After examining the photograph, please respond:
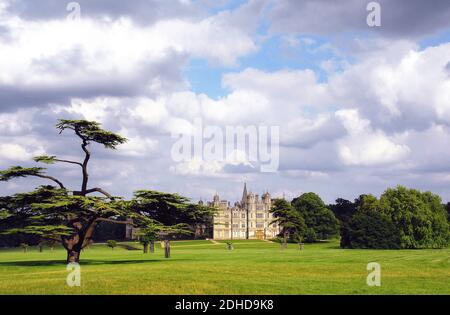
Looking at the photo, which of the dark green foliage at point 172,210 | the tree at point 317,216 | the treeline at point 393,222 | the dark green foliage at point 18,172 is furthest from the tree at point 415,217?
the dark green foliage at point 18,172

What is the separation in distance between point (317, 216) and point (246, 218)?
143ft

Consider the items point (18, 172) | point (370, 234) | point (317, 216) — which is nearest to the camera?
point (18, 172)

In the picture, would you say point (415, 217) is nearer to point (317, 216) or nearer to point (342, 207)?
point (317, 216)

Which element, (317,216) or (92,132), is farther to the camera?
(317,216)

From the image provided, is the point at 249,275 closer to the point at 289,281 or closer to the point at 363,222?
the point at 289,281

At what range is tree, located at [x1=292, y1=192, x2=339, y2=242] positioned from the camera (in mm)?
104688

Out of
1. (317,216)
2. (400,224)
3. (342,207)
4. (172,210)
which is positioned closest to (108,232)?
(317,216)

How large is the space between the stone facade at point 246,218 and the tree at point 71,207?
10167 cm

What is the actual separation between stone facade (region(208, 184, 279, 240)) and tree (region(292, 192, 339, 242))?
34.5 m

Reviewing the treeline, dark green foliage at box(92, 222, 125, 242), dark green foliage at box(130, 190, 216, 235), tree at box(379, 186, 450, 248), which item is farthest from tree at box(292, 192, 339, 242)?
dark green foliage at box(130, 190, 216, 235)

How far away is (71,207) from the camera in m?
37.0

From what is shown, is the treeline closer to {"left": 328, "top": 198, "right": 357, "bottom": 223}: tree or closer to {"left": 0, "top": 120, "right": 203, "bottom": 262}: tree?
{"left": 0, "top": 120, "right": 203, "bottom": 262}: tree

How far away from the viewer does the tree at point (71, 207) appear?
118 feet
